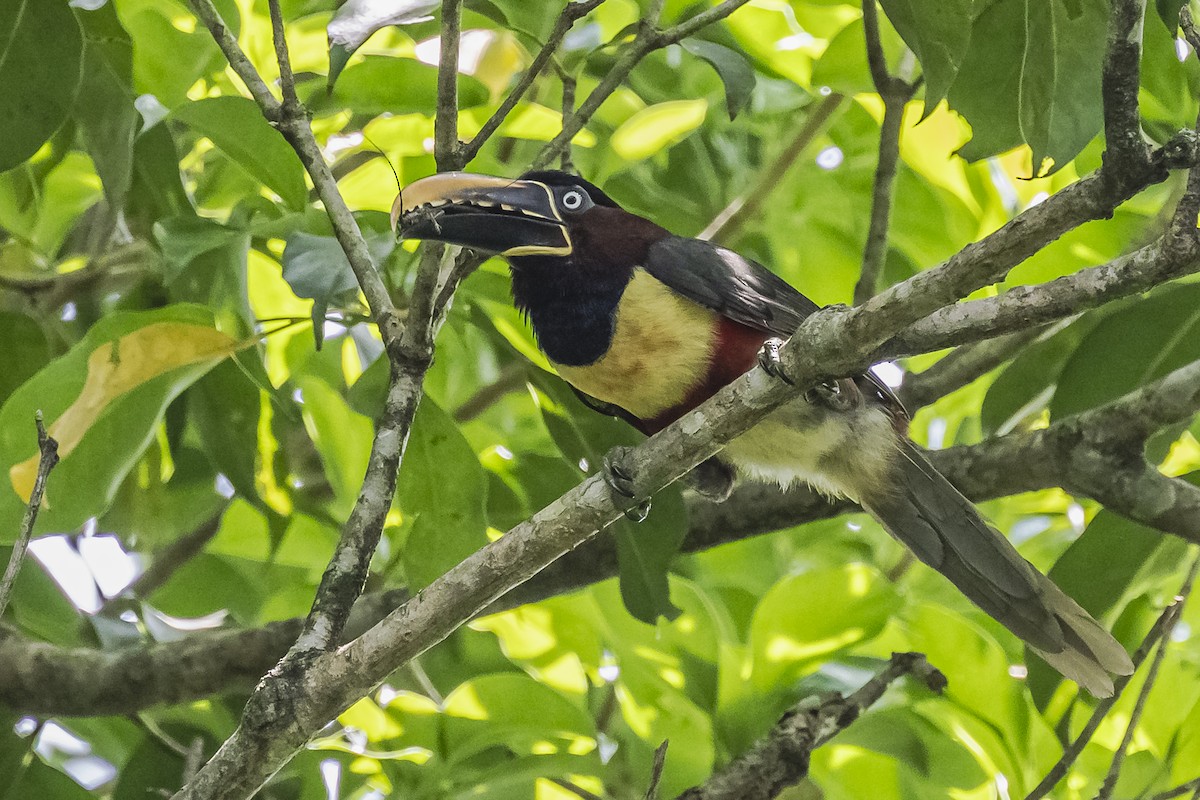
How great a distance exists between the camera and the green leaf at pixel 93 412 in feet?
8.57

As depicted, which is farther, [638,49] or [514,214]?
[514,214]

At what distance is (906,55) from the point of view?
11.5 feet

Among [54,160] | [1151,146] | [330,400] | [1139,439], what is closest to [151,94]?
[54,160]

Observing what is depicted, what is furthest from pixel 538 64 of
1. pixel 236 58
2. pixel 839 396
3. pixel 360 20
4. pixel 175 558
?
pixel 175 558

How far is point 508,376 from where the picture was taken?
3787 millimetres

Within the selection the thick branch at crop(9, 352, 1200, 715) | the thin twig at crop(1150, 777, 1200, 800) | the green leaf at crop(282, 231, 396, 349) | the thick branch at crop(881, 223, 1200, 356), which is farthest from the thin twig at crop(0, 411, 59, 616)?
the thin twig at crop(1150, 777, 1200, 800)

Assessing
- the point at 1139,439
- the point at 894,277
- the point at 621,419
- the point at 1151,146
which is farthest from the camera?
the point at 894,277

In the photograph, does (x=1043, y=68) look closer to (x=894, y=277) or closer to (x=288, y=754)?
(x=894, y=277)

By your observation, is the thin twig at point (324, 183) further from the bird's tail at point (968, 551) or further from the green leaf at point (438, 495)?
the bird's tail at point (968, 551)

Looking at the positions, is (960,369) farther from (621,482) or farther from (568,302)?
(621,482)

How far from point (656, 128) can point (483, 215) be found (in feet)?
1.88

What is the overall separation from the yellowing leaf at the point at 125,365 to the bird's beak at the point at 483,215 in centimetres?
48

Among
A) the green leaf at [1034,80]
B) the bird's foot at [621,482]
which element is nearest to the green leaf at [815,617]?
the bird's foot at [621,482]

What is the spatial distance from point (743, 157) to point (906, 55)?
20.6 inches
